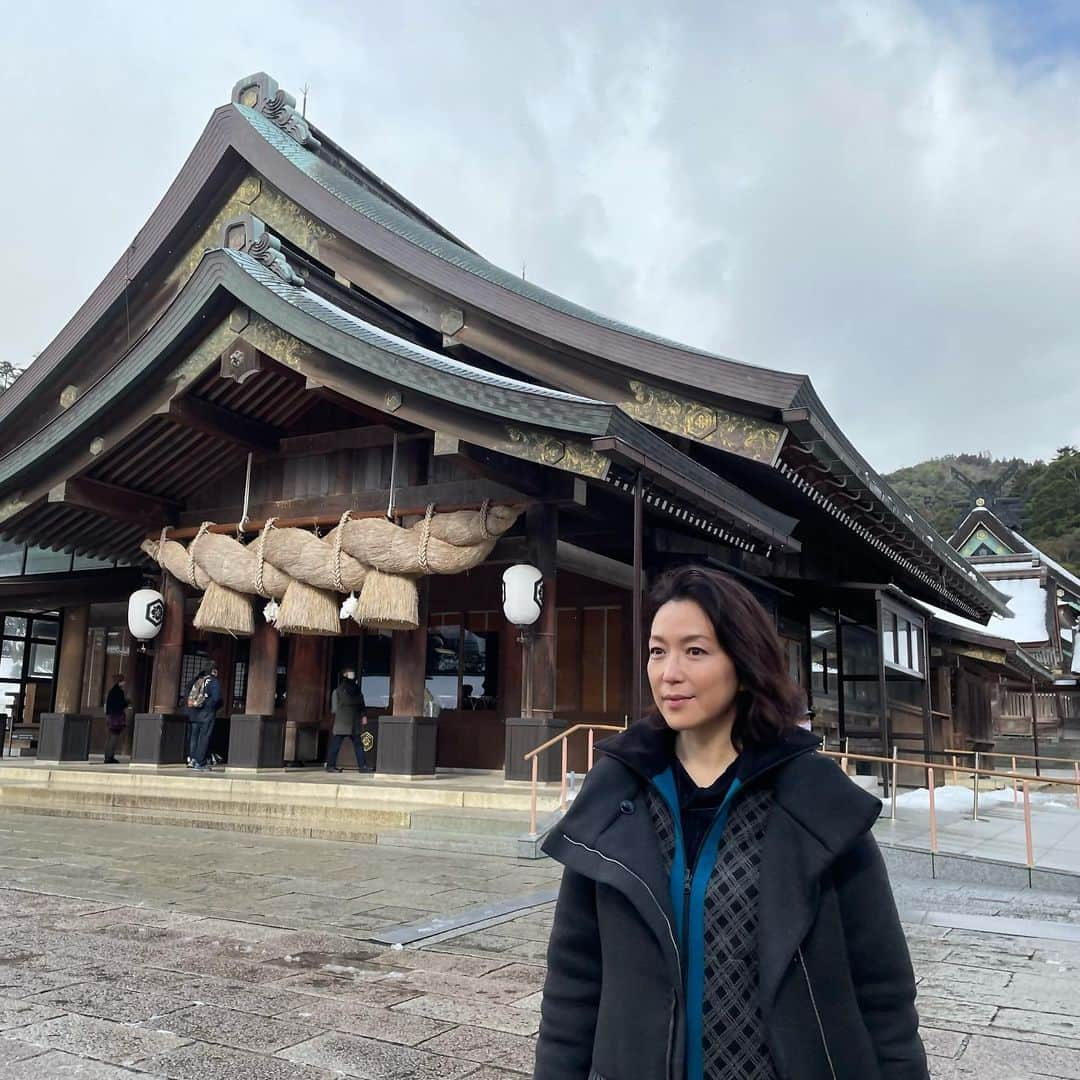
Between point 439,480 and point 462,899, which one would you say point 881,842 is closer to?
point 462,899

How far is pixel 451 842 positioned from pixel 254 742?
12.6 feet

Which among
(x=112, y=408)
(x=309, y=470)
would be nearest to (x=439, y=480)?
(x=309, y=470)

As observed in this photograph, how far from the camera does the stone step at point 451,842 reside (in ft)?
24.5

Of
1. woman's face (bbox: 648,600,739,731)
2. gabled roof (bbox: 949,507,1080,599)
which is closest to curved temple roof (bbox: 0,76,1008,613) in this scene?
woman's face (bbox: 648,600,739,731)

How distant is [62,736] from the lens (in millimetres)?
12117

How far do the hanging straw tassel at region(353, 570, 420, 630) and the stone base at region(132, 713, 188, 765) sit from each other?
314cm

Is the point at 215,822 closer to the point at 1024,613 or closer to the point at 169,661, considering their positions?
the point at 169,661

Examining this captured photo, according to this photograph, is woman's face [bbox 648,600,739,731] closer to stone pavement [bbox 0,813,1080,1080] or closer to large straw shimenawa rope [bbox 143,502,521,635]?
stone pavement [bbox 0,813,1080,1080]

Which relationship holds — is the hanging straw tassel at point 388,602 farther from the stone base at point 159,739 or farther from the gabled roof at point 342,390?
the stone base at point 159,739

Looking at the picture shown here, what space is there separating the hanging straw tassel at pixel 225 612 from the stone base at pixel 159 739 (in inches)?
51.9

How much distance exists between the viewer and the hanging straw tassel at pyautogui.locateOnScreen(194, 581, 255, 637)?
10.8 m

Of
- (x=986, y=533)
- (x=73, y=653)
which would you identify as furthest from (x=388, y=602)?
(x=986, y=533)

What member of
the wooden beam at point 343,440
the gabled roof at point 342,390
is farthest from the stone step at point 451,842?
the wooden beam at point 343,440

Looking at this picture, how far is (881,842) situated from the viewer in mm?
7719
